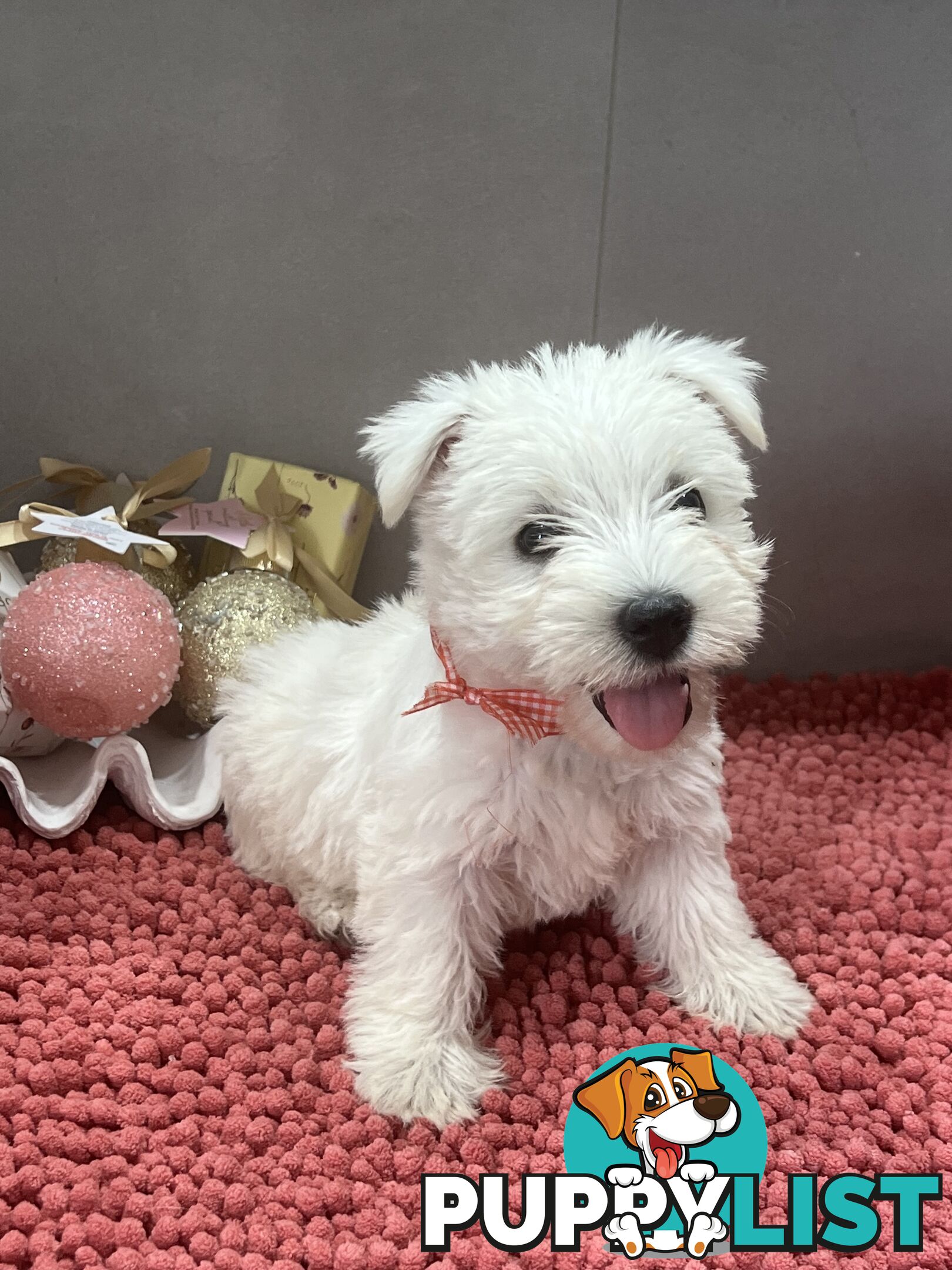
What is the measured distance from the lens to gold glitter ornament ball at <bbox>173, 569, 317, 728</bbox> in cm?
236

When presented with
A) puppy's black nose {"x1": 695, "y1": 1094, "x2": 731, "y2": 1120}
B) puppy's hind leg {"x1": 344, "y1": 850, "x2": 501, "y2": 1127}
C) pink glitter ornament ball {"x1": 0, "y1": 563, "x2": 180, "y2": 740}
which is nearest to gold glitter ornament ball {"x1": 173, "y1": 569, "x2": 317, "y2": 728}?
pink glitter ornament ball {"x1": 0, "y1": 563, "x2": 180, "y2": 740}

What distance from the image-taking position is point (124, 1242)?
142 centimetres

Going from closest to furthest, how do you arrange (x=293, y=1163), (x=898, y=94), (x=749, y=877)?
(x=293, y=1163), (x=749, y=877), (x=898, y=94)

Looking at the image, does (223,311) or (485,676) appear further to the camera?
(223,311)

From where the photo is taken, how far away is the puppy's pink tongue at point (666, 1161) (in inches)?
54.6

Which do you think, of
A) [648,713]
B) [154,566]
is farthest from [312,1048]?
[154,566]

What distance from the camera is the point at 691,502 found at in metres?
1.53

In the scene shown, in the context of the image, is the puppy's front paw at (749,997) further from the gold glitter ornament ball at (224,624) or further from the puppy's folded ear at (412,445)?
the gold glitter ornament ball at (224,624)

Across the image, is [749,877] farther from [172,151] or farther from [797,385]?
[172,151]

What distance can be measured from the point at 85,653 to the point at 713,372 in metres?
1.34

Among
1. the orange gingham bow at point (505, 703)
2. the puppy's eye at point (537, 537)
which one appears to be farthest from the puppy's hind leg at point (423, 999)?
the puppy's eye at point (537, 537)

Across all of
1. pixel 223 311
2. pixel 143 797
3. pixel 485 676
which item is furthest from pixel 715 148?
pixel 143 797

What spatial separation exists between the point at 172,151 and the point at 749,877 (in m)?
2.15

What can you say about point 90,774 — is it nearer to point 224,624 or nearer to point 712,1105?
point 224,624
